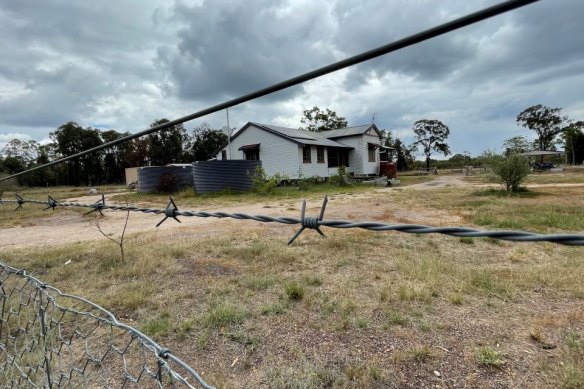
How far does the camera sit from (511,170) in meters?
13.2

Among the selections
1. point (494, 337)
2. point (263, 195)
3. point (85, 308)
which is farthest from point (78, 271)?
point (263, 195)

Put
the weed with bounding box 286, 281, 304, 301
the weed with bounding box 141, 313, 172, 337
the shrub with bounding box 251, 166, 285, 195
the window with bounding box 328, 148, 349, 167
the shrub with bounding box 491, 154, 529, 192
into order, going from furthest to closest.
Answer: the window with bounding box 328, 148, 349, 167 → the shrub with bounding box 251, 166, 285, 195 → the shrub with bounding box 491, 154, 529, 192 → the weed with bounding box 286, 281, 304, 301 → the weed with bounding box 141, 313, 172, 337

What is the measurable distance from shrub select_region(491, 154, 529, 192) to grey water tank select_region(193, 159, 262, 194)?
37.9 ft

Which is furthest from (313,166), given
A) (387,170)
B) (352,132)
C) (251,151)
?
(387,170)

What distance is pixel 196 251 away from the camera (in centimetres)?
533

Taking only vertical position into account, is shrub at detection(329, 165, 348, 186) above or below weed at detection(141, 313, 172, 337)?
above

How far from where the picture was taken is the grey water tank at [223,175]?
17016 mm

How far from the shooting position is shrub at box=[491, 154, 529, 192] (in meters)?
12.9

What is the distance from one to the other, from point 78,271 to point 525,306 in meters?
5.22

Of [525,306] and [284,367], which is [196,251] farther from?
[525,306]

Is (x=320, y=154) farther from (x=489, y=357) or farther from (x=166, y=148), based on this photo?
(x=166, y=148)

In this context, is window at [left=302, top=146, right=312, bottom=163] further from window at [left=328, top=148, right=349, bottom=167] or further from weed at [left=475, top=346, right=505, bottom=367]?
weed at [left=475, top=346, right=505, bottom=367]

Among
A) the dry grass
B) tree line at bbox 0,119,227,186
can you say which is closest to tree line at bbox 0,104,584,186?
tree line at bbox 0,119,227,186

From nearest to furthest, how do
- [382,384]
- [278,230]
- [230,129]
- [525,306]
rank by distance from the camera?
[382,384] → [525,306] → [278,230] → [230,129]
